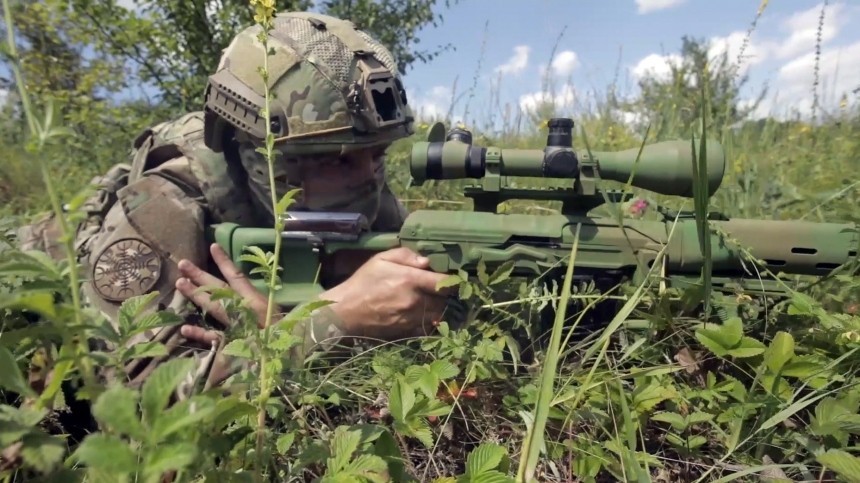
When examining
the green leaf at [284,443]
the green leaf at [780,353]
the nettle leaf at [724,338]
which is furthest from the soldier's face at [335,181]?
the green leaf at [780,353]

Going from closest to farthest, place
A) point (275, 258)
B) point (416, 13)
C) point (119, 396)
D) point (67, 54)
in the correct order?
point (119, 396), point (275, 258), point (416, 13), point (67, 54)

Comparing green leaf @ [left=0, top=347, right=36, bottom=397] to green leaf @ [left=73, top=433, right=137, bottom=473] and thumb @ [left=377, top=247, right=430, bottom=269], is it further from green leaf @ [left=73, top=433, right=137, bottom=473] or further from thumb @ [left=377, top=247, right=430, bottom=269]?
thumb @ [left=377, top=247, right=430, bottom=269]

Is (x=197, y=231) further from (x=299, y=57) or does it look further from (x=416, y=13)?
(x=416, y=13)

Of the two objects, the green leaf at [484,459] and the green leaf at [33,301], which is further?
the green leaf at [484,459]

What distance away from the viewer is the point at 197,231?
7.45 ft

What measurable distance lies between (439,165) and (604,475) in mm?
1027

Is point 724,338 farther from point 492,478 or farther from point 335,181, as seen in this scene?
point 335,181

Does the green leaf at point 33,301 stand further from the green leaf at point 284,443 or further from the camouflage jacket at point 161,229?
the camouflage jacket at point 161,229

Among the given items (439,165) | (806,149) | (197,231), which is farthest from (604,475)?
(806,149)

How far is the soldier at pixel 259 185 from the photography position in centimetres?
206

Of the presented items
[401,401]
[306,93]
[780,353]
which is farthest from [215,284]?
[780,353]

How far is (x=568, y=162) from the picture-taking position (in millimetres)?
1937

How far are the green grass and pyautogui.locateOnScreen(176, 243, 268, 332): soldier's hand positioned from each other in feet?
1.19

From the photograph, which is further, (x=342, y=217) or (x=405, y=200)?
(x=405, y=200)
